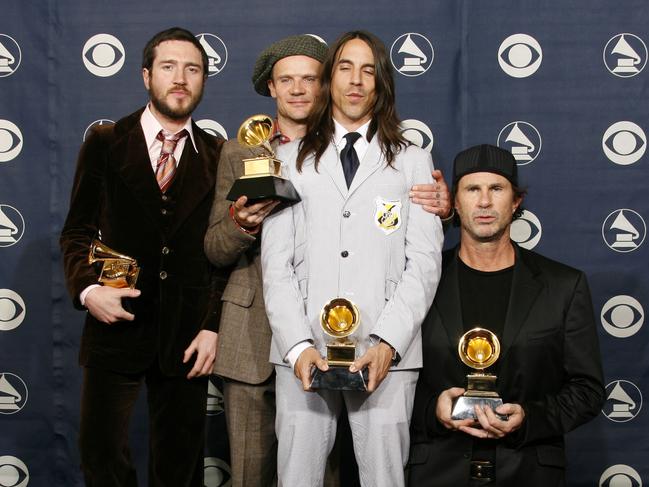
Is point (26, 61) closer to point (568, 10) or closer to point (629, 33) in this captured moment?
point (568, 10)

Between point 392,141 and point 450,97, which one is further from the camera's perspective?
point 450,97

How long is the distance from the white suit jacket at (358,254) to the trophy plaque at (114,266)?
0.47 metres

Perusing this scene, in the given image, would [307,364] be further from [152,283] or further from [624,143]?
[624,143]

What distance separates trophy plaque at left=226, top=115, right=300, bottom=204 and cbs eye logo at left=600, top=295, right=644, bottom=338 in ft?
5.61

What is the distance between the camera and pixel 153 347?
106 inches

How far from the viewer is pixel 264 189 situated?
2.42 meters

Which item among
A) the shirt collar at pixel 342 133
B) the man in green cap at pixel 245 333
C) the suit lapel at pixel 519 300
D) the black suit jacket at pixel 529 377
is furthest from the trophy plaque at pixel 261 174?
the suit lapel at pixel 519 300

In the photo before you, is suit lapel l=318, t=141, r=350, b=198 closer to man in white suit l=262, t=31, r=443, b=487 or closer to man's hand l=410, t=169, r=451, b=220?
man in white suit l=262, t=31, r=443, b=487

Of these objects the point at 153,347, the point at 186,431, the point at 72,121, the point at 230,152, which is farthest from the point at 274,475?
the point at 72,121

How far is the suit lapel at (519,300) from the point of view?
256cm

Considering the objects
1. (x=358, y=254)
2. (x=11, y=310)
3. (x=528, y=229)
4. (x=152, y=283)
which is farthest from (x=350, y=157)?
(x=11, y=310)

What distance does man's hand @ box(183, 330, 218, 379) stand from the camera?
2.71 meters

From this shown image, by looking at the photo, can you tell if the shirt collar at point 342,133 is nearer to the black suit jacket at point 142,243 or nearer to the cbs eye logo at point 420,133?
the black suit jacket at point 142,243

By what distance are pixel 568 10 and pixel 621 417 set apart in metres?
1.80
